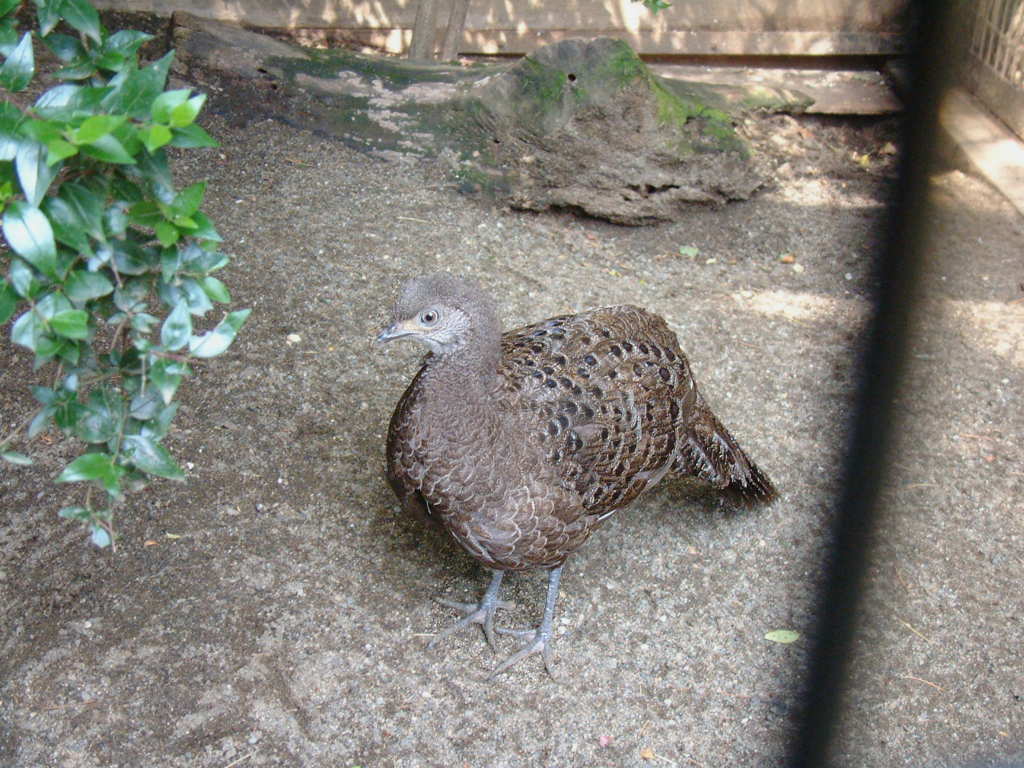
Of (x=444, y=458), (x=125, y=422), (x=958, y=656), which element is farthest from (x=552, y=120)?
(x=125, y=422)

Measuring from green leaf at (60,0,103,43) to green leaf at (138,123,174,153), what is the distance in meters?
0.30

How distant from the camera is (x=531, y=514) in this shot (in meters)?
2.78

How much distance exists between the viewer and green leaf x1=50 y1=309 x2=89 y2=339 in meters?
1.42

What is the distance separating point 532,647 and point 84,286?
2.05 metres

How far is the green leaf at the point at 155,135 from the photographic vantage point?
1334mm

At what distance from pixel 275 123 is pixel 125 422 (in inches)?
153

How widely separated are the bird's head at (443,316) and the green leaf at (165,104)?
135 cm

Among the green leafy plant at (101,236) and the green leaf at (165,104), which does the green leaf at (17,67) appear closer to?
the green leafy plant at (101,236)

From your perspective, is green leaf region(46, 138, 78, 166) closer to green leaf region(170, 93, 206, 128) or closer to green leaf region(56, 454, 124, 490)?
green leaf region(170, 93, 206, 128)

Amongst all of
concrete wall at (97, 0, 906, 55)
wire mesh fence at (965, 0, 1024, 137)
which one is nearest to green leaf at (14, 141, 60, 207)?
wire mesh fence at (965, 0, 1024, 137)

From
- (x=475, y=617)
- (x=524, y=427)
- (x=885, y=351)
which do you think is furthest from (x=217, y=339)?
(x=475, y=617)

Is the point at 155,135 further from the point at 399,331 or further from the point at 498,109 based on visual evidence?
the point at 498,109

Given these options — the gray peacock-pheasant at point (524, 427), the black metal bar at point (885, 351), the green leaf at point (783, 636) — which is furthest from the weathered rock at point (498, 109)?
the black metal bar at point (885, 351)

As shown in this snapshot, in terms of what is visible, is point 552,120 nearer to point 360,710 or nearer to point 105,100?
point 360,710
